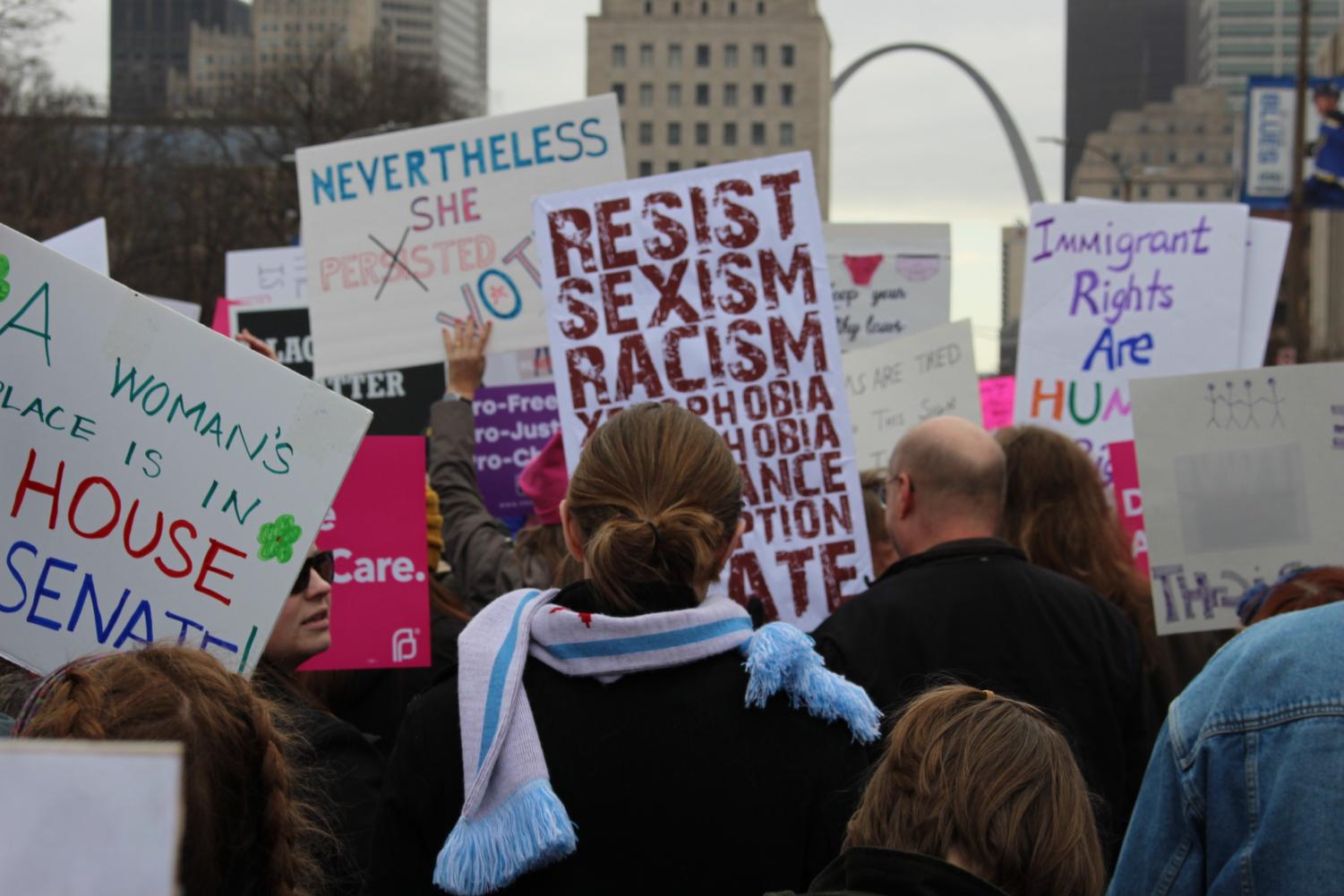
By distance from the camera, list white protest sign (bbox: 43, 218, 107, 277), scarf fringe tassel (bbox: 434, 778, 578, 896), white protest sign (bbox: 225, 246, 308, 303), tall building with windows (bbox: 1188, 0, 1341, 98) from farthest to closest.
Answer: tall building with windows (bbox: 1188, 0, 1341, 98) → white protest sign (bbox: 225, 246, 308, 303) → white protest sign (bbox: 43, 218, 107, 277) → scarf fringe tassel (bbox: 434, 778, 578, 896)

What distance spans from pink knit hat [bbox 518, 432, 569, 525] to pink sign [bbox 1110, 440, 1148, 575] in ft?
5.75

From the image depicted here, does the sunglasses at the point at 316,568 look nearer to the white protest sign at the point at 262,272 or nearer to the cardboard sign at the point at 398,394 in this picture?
the cardboard sign at the point at 398,394

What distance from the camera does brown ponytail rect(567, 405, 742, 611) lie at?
2.29 metres

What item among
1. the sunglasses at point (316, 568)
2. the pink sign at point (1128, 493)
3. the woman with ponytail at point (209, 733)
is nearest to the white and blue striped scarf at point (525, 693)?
the woman with ponytail at point (209, 733)

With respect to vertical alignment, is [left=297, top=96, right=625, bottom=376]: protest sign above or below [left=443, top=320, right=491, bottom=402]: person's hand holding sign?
above

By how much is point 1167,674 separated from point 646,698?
90.8 inches

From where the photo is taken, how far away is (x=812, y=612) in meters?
4.23

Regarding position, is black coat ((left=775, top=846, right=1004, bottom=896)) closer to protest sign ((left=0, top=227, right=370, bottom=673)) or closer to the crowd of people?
the crowd of people

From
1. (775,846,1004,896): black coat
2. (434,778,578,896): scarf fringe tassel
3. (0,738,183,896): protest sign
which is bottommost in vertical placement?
(434,778,578,896): scarf fringe tassel

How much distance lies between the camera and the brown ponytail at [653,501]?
2285mm

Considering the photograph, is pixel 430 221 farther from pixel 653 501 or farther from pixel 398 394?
pixel 653 501

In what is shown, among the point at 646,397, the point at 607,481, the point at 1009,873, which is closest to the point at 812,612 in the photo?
the point at 646,397

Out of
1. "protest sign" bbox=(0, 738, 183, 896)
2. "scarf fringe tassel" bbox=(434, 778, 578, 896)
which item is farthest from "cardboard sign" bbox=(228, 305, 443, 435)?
"protest sign" bbox=(0, 738, 183, 896)

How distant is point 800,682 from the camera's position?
2.23 m
